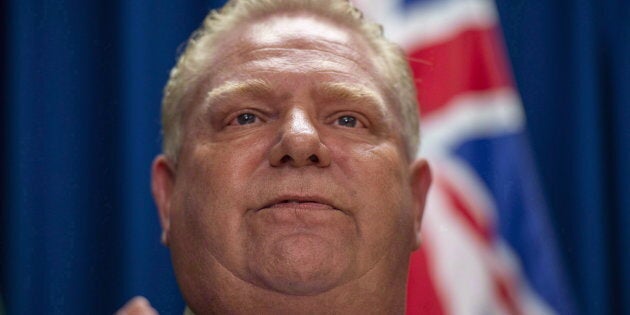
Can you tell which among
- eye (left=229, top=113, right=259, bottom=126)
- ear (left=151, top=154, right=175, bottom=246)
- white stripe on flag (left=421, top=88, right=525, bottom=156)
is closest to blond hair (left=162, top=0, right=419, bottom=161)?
ear (left=151, top=154, right=175, bottom=246)

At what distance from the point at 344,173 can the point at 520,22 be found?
1136 millimetres

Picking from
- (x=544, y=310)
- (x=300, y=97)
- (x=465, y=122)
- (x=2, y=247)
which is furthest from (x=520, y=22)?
(x=2, y=247)

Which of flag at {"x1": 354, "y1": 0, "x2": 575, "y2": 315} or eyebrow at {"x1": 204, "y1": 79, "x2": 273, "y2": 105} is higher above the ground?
eyebrow at {"x1": 204, "y1": 79, "x2": 273, "y2": 105}

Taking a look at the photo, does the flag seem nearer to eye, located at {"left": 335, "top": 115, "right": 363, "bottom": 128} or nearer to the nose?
eye, located at {"left": 335, "top": 115, "right": 363, "bottom": 128}

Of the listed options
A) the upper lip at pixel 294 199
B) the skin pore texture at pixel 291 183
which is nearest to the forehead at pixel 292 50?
the skin pore texture at pixel 291 183

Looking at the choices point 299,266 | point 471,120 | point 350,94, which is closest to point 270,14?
point 350,94

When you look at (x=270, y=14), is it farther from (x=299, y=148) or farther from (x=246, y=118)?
(x=299, y=148)

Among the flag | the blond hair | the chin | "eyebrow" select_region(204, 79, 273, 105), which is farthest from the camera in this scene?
the flag

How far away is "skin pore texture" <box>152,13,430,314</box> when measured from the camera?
4.04ft

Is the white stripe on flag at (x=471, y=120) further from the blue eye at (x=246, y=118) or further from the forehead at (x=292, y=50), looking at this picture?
the blue eye at (x=246, y=118)

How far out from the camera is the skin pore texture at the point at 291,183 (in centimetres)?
123

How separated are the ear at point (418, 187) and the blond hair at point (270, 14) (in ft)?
0.12

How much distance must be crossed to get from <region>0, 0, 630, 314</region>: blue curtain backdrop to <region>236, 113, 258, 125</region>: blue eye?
2.35 feet

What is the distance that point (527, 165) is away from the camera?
1.93 metres
